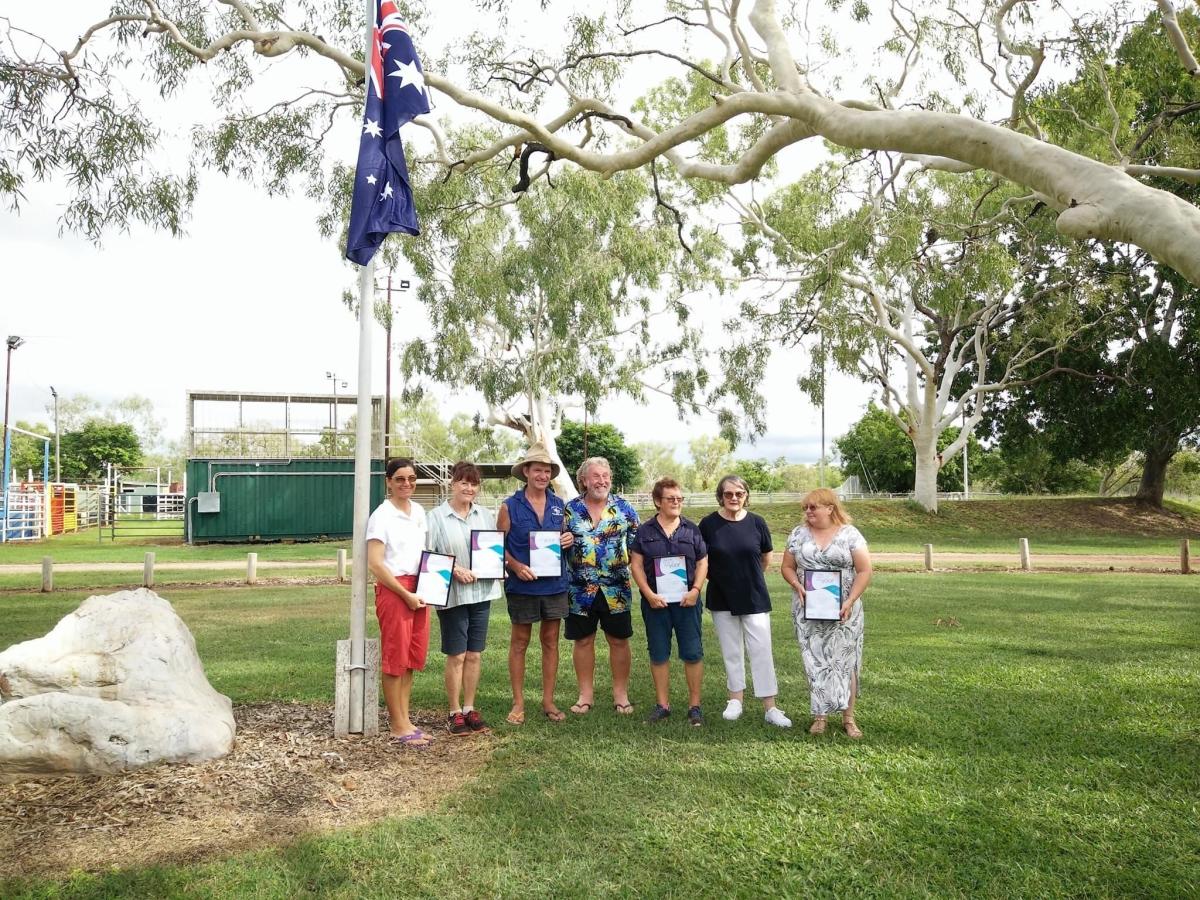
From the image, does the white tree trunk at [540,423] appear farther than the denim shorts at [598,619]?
Yes

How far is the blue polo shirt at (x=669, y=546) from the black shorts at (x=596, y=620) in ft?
1.08

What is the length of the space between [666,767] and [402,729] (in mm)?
1781

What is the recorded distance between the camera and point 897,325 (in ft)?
110

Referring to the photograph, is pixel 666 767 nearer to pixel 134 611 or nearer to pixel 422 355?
pixel 134 611

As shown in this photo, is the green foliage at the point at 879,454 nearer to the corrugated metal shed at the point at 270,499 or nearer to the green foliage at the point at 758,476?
the green foliage at the point at 758,476

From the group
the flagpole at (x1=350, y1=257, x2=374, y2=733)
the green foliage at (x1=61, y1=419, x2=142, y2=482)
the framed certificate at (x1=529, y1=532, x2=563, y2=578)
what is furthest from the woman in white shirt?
the green foliage at (x1=61, y1=419, x2=142, y2=482)

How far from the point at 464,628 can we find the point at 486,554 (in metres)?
0.53

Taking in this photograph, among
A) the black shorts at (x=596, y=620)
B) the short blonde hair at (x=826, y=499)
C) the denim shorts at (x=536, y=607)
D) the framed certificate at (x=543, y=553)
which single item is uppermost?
the short blonde hair at (x=826, y=499)

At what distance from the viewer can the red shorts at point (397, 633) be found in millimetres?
5734

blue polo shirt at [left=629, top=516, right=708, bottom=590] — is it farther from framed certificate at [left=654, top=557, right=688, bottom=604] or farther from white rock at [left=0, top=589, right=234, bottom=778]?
white rock at [left=0, top=589, right=234, bottom=778]

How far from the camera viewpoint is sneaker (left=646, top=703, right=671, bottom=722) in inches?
248

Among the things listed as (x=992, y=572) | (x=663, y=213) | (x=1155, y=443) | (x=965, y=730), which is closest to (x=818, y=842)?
(x=965, y=730)

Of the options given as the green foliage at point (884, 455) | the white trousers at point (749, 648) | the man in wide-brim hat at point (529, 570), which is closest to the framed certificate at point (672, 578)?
the white trousers at point (749, 648)

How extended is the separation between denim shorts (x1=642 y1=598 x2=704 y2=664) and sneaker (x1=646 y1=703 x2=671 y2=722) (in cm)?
32
